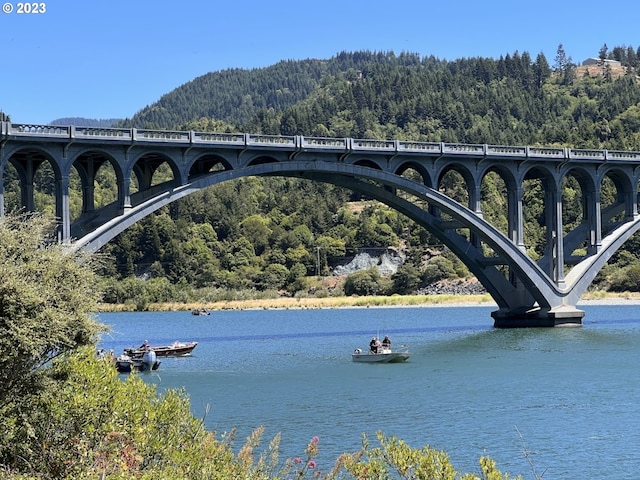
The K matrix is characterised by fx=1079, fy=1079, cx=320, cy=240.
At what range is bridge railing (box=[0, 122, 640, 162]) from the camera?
5106 centimetres

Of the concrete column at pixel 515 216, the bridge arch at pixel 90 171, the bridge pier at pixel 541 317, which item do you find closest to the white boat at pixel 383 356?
the bridge arch at pixel 90 171

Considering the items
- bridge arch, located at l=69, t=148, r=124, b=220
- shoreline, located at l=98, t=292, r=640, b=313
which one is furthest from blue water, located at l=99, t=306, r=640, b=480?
shoreline, located at l=98, t=292, r=640, b=313

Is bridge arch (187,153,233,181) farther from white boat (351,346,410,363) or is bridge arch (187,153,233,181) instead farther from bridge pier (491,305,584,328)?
bridge pier (491,305,584,328)

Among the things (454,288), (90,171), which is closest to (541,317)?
(90,171)

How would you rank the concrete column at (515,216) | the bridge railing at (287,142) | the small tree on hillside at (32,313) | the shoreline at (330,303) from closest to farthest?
the small tree on hillside at (32,313) → the bridge railing at (287,142) → the concrete column at (515,216) → the shoreline at (330,303)

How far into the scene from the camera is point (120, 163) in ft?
176

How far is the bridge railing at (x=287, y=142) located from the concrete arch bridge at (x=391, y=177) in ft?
0.23

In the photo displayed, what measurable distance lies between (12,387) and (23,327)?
162cm

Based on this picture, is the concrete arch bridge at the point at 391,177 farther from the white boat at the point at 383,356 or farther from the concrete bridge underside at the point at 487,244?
the white boat at the point at 383,356

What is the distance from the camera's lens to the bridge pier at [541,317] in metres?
70.8

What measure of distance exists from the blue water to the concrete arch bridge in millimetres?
4199

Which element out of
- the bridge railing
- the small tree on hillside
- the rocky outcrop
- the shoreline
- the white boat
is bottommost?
the shoreline

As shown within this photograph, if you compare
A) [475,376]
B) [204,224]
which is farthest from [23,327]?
A: [204,224]

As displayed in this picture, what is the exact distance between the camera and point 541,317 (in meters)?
71.4
